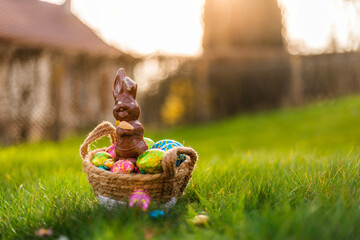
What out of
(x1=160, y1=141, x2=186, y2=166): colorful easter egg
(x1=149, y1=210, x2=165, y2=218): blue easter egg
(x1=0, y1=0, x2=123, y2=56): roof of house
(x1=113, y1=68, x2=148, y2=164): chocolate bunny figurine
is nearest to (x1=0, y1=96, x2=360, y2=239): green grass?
(x1=149, y1=210, x2=165, y2=218): blue easter egg

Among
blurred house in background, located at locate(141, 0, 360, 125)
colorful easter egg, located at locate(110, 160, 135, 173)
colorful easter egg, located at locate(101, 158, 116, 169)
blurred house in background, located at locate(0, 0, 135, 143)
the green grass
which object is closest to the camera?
the green grass

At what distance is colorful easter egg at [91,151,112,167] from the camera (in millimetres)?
2342

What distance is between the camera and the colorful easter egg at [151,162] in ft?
6.97

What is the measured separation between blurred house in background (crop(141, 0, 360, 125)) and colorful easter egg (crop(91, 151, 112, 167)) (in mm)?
6987

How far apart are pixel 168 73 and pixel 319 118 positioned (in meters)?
4.21

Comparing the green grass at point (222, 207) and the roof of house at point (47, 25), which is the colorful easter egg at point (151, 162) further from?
the roof of house at point (47, 25)

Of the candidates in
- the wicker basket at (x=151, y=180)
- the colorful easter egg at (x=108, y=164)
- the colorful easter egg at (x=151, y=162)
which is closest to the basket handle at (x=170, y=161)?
the wicker basket at (x=151, y=180)

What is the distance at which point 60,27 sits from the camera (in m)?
13.6

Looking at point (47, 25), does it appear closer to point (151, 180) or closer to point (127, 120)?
point (127, 120)

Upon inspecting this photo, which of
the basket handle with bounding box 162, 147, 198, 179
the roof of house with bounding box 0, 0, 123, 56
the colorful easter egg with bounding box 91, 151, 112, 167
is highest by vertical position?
the roof of house with bounding box 0, 0, 123, 56

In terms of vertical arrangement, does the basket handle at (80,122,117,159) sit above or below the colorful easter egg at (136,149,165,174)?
above

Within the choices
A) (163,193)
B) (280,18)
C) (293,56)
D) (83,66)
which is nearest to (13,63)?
(83,66)

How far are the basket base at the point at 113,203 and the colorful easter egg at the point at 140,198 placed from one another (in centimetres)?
7

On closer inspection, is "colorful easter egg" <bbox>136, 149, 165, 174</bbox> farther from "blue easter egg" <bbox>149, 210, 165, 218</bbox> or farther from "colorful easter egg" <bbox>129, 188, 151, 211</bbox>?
"blue easter egg" <bbox>149, 210, 165, 218</bbox>
